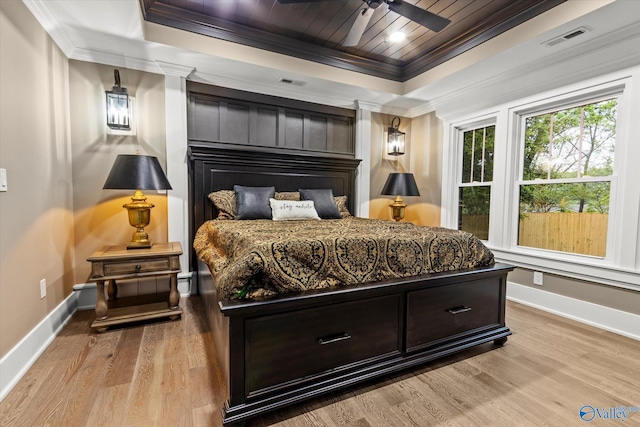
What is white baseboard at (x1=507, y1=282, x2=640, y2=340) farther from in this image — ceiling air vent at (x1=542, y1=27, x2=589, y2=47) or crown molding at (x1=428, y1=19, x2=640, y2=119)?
ceiling air vent at (x1=542, y1=27, x2=589, y2=47)

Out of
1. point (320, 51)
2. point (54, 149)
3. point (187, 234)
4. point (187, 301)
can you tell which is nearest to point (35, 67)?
point (54, 149)

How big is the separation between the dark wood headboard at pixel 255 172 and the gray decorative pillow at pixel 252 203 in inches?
10.1

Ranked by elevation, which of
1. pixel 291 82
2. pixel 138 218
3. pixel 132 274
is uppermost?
pixel 291 82

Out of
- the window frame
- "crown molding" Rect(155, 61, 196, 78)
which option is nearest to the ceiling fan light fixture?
the window frame

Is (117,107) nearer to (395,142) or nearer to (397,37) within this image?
(397,37)

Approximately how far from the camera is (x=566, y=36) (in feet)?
8.26

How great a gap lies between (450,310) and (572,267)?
165 cm

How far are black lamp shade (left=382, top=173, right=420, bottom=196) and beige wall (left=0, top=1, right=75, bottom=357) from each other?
11.4 feet

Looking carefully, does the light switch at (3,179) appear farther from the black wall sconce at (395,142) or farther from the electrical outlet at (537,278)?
the electrical outlet at (537,278)

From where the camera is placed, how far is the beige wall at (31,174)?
1.76 m

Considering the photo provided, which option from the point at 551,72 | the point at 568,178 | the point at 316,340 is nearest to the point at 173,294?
the point at 316,340

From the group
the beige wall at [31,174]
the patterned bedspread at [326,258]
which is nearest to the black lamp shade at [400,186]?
the patterned bedspread at [326,258]

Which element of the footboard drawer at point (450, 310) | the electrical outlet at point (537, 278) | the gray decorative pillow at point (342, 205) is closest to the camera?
the footboard drawer at point (450, 310)

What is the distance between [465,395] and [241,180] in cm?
292
